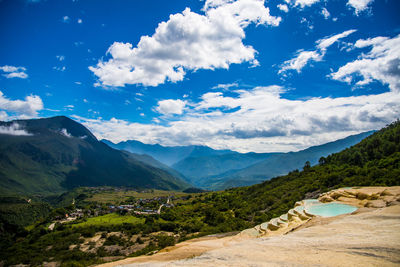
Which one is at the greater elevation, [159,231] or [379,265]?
[379,265]

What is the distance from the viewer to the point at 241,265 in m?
10.4

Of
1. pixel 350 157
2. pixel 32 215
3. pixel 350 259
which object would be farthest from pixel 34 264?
pixel 32 215

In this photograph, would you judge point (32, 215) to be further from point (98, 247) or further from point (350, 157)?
point (350, 157)

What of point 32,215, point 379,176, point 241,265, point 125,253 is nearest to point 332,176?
point 379,176

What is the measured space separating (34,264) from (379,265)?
2687 inches

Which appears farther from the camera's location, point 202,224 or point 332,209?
point 202,224

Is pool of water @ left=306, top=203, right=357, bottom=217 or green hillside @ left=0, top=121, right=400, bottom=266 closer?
pool of water @ left=306, top=203, right=357, bottom=217

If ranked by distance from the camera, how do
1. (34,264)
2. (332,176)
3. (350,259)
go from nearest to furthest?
(350,259), (34,264), (332,176)

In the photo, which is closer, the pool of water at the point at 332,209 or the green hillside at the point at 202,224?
the pool of water at the point at 332,209

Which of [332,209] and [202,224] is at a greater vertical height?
[332,209]

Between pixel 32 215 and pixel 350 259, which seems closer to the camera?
pixel 350 259

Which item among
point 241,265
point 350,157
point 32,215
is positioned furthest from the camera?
point 32,215

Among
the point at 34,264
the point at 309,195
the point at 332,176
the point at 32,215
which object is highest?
the point at 332,176

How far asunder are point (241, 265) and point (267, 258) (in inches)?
90.7
